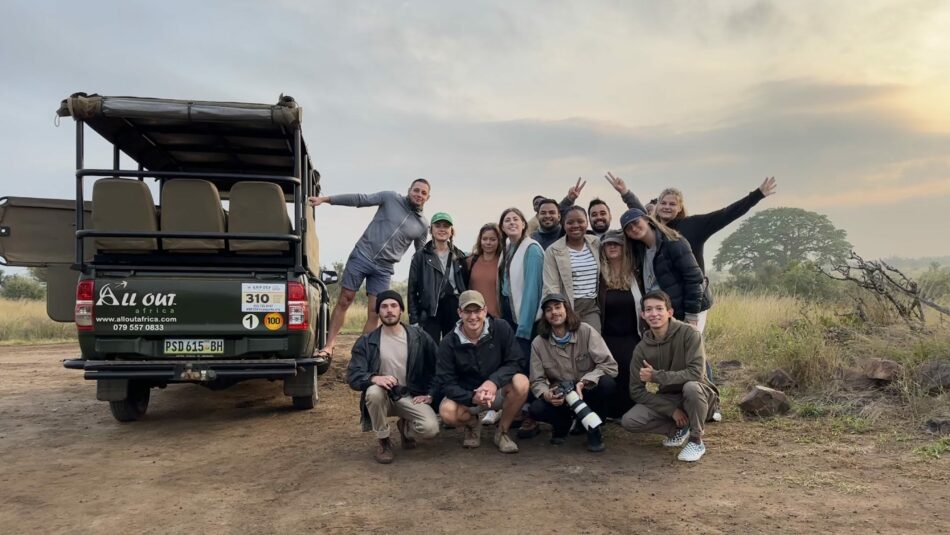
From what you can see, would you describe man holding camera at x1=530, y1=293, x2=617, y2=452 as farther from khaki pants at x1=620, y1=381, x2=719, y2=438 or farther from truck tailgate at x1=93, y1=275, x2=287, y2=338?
truck tailgate at x1=93, y1=275, x2=287, y2=338

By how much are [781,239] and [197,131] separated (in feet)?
151

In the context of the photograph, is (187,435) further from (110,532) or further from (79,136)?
(79,136)

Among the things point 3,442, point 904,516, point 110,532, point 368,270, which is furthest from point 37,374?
point 904,516

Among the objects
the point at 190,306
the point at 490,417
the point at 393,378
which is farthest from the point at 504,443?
the point at 190,306

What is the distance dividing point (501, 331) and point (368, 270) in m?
2.35

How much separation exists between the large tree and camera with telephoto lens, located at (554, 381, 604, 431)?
138 ft

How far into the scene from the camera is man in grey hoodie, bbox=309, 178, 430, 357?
6613 millimetres

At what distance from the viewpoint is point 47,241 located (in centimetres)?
643

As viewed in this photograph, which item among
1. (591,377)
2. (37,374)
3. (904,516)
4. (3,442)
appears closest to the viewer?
(904,516)

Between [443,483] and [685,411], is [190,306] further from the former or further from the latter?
[685,411]

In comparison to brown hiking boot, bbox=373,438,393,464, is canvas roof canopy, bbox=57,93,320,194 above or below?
above

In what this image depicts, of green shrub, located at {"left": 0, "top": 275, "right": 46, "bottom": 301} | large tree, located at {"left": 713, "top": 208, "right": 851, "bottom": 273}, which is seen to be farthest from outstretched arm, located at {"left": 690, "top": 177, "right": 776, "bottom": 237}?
large tree, located at {"left": 713, "top": 208, "right": 851, "bottom": 273}

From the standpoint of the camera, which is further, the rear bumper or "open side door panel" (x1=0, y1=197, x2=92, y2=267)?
"open side door panel" (x1=0, y1=197, x2=92, y2=267)

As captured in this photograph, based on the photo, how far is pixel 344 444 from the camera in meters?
5.09
